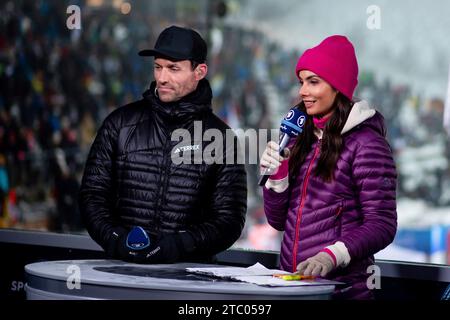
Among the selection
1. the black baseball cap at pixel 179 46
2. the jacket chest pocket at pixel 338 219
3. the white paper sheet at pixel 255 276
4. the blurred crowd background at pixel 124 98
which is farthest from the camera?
the blurred crowd background at pixel 124 98

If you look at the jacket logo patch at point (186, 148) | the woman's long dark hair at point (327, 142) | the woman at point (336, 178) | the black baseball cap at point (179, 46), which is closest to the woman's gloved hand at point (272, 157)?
the woman at point (336, 178)

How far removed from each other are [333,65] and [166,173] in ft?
1.78

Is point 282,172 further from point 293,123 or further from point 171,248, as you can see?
Answer: point 171,248

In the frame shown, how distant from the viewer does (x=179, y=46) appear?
7.95 feet

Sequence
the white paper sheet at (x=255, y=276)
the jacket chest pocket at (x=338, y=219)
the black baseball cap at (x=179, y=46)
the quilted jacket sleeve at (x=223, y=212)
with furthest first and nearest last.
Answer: the black baseball cap at (x=179, y=46) → the quilted jacket sleeve at (x=223, y=212) → the jacket chest pocket at (x=338, y=219) → the white paper sheet at (x=255, y=276)

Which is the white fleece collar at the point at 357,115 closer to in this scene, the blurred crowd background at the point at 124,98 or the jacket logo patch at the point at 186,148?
the jacket logo patch at the point at 186,148

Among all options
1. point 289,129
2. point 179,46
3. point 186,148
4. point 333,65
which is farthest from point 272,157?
point 179,46

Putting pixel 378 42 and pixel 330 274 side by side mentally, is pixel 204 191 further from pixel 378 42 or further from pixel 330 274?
pixel 378 42

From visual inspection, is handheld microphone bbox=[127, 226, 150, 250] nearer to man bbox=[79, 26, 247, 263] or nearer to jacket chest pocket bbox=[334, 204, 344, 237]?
man bbox=[79, 26, 247, 263]

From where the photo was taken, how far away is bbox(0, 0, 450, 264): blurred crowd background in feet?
23.0

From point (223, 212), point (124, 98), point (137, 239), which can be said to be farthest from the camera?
point (124, 98)

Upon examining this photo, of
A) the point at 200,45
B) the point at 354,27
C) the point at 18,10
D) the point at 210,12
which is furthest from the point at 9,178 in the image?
the point at 200,45

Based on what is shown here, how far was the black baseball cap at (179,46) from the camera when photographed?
2.40 meters
